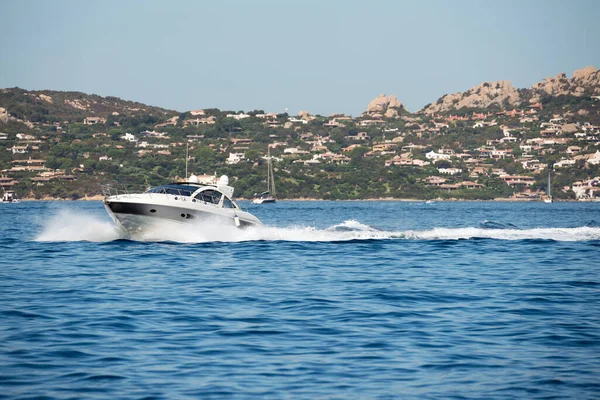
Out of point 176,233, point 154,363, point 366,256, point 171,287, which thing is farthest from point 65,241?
point 154,363

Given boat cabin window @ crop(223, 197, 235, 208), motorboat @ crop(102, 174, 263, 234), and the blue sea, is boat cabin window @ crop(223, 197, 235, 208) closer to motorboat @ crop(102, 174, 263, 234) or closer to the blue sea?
motorboat @ crop(102, 174, 263, 234)

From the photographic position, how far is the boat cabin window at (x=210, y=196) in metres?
36.1

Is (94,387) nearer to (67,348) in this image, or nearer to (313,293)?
(67,348)

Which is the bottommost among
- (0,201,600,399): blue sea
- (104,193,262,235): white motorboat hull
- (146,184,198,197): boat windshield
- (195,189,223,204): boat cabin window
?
(0,201,600,399): blue sea

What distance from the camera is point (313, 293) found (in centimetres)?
2136

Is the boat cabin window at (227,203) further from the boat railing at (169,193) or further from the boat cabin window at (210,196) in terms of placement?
the boat railing at (169,193)

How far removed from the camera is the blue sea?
12828 mm

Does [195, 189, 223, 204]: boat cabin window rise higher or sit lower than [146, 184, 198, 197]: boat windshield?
lower

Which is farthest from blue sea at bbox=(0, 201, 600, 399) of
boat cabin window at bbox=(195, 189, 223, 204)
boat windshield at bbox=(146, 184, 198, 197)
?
boat cabin window at bbox=(195, 189, 223, 204)

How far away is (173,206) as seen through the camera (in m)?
34.6

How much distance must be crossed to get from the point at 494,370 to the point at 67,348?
23.2 feet

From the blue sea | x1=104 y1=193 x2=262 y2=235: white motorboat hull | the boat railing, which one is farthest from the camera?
the boat railing

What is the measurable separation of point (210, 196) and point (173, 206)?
2305 mm

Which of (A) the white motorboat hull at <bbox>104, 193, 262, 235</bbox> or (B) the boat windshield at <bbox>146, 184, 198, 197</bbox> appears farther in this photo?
(B) the boat windshield at <bbox>146, 184, 198, 197</bbox>
